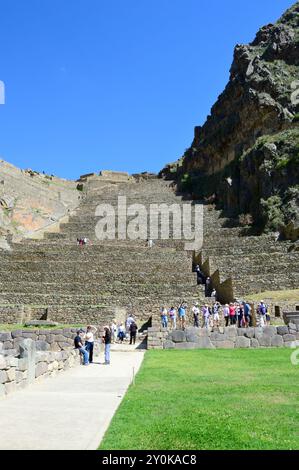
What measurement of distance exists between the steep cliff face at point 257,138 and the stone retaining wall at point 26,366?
29.0 meters

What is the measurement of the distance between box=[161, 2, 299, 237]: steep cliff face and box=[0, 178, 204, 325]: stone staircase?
9.58m

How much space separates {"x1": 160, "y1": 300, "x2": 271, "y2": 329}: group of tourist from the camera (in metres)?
22.1

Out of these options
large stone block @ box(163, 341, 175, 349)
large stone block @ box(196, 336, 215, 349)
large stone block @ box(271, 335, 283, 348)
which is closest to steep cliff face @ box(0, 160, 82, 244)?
large stone block @ box(163, 341, 175, 349)

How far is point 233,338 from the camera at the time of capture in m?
18.2

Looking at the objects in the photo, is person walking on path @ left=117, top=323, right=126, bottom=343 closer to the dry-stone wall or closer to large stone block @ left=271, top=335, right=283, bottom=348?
the dry-stone wall

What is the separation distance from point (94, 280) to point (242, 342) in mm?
14943

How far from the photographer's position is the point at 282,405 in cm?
719

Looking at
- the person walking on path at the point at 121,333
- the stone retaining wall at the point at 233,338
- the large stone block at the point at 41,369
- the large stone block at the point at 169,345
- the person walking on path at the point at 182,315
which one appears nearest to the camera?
the large stone block at the point at 41,369

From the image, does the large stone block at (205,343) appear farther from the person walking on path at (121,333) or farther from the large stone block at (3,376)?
the large stone block at (3,376)

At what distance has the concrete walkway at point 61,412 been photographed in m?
5.18

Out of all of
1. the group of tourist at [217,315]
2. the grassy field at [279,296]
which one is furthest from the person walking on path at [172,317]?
the grassy field at [279,296]

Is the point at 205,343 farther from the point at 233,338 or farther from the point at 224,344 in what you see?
the point at 233,338
